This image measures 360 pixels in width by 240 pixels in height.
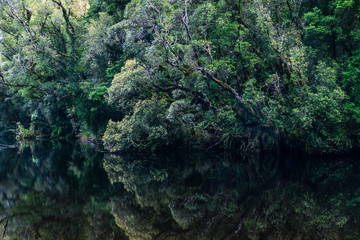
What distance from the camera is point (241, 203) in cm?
912

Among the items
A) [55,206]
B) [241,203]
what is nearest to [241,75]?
[241,203]

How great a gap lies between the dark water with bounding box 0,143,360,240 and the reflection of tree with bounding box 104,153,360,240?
2 centimetres

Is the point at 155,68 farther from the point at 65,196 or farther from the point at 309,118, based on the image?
the point at 65,196

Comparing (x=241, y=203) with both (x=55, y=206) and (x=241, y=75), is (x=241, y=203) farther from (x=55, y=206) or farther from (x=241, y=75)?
(x=241, y=75)

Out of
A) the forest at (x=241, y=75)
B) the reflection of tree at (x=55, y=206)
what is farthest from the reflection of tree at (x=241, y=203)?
the forest at (x=241, y=75)

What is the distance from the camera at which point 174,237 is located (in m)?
6.84

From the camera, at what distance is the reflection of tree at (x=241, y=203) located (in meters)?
6.99

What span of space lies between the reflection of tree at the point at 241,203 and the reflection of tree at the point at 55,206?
24.9 inches

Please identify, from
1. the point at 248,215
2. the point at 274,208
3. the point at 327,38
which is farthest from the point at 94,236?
the point at 327,38

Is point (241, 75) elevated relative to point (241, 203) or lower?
elevated

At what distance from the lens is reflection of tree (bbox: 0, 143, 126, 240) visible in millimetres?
7812

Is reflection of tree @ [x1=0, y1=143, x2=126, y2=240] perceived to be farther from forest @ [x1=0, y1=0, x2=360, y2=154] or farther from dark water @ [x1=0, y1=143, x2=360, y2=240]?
forest @ [x1=0, y1=0, x2=360, y2=154]

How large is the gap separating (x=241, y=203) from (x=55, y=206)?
580 cm

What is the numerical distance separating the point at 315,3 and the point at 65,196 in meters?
18.1
